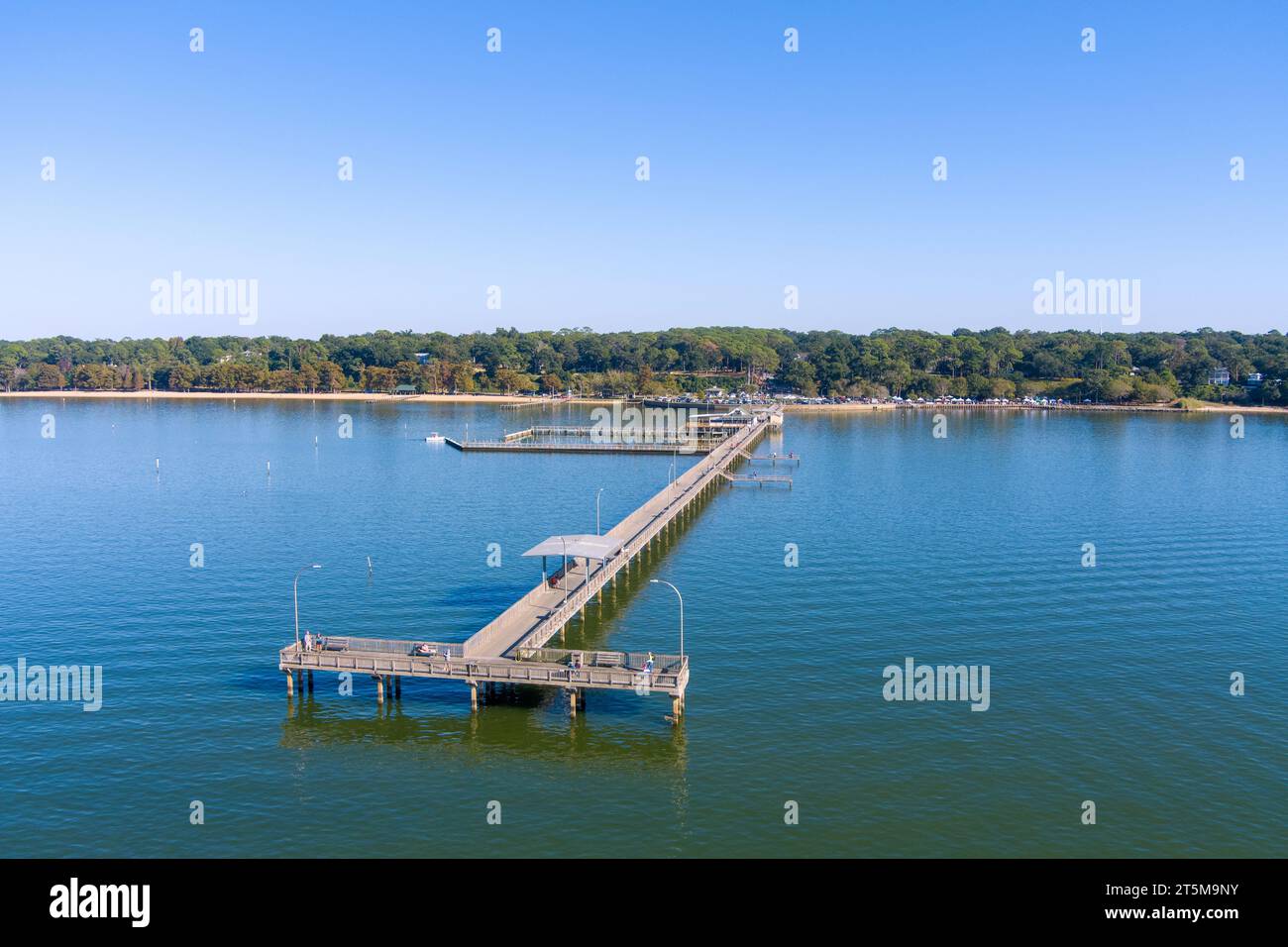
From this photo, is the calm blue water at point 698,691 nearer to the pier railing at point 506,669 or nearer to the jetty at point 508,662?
the jetty at point 508,662

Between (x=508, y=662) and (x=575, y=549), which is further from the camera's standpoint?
(x=575, y=549)

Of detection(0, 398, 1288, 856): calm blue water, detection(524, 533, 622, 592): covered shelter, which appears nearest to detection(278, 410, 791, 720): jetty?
detection(524, 533, 622, 592): covered shelter

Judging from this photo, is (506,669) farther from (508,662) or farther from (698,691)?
(698,691)

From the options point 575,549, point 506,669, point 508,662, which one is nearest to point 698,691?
point 508,662

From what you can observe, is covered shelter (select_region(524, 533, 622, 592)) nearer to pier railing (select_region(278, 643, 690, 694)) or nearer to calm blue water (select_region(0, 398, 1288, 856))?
calm blue water (select_region(0, 398, 1288, 856))

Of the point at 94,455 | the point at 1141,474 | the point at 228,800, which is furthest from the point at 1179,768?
the point at 94,455

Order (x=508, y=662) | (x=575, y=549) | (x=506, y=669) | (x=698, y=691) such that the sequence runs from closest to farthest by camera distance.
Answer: (x=506, y=669) < (x=508, y=662) < (x=698, y=691) < (x=575, y=549)

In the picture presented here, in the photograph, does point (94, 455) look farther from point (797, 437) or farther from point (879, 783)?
point (879, 783)
